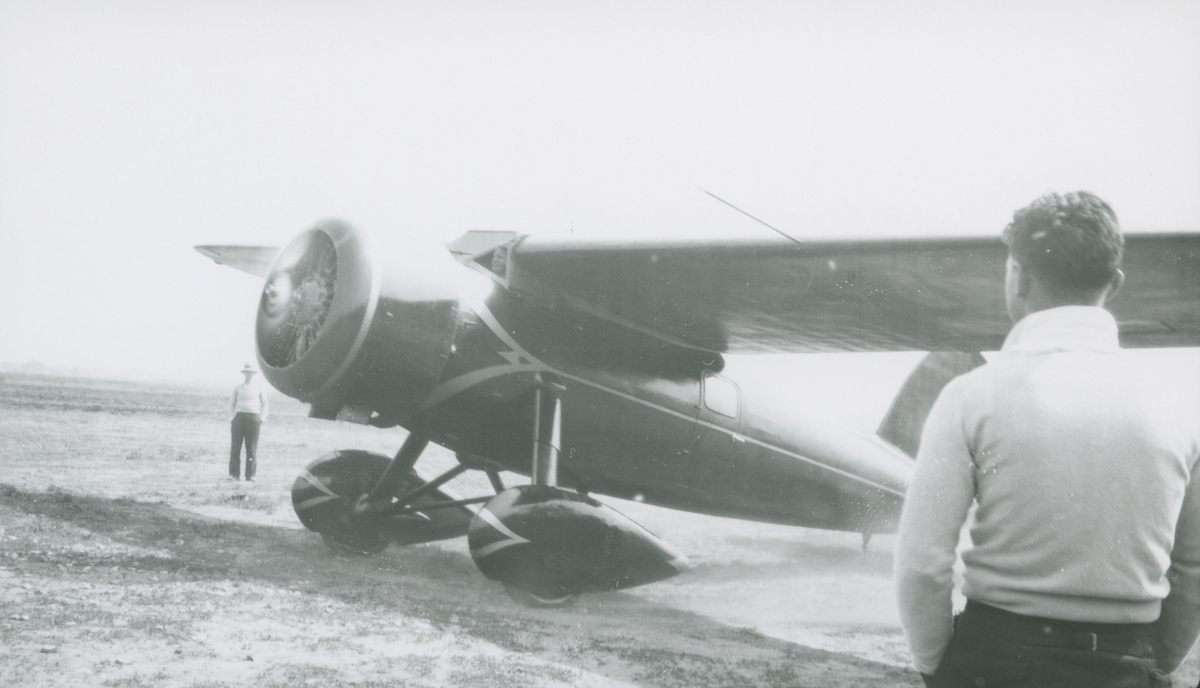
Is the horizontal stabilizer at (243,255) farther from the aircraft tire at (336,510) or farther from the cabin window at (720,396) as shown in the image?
the cabin window at (720,396)

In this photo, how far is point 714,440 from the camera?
6.34 m

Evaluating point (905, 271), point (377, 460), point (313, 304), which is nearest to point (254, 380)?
point (377, 460)

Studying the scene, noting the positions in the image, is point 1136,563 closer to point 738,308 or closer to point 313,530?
point 738,308

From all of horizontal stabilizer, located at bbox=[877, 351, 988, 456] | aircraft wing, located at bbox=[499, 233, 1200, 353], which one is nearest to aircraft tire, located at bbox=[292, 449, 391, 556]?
aircraft wing, located at bbox=[499, 233, 1200, 353]

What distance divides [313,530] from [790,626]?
3752mm

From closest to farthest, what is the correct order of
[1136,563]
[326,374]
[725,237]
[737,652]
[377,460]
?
[1136,563]
[737,652]
[326,374]
[725,237]
[377,460]

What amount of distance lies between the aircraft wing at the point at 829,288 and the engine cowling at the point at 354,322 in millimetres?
782

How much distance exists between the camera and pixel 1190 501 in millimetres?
1427

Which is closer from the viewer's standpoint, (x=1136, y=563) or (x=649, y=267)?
(x=1136, y=563)

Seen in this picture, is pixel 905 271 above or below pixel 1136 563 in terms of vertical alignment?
above

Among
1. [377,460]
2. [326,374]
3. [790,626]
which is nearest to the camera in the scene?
[326,374]

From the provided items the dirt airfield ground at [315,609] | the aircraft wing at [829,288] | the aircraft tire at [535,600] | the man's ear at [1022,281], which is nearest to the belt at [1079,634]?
the man's ear at [1022,281]

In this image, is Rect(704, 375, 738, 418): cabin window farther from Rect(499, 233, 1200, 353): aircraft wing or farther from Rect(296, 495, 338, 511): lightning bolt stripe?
Rect(296, 495, 338, 511): lightning bolt stripe

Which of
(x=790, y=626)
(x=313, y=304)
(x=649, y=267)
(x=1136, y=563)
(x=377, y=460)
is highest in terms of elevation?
(x=649, y=267)
